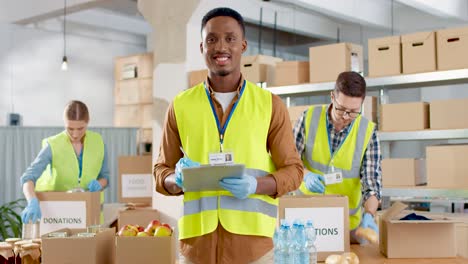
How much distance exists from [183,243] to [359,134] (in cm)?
155

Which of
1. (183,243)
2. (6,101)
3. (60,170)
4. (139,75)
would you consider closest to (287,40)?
(139,75)

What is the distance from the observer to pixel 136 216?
402 cm

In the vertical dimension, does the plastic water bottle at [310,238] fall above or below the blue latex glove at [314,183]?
below

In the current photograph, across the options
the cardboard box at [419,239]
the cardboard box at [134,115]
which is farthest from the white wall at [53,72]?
the cardboard box at [419,239]

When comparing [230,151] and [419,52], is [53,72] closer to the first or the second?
[419,52]

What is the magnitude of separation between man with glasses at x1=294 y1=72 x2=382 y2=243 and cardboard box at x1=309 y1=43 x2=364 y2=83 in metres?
1.46

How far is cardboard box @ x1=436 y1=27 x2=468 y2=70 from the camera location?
4.29m

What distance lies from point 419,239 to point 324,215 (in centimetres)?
46

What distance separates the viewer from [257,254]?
1.90 metres

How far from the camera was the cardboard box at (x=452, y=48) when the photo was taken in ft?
14.1

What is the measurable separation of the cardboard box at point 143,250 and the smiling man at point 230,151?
279mm

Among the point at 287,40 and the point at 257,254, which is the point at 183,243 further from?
the point at 287,40

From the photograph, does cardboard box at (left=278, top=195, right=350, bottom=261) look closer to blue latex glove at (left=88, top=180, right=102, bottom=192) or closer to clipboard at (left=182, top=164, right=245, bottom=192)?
clipboard at (left=182, top=164, right=245, bottom=192)

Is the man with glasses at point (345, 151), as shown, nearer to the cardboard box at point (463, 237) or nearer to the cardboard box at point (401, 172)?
the cardboard box at point (463, 237)
